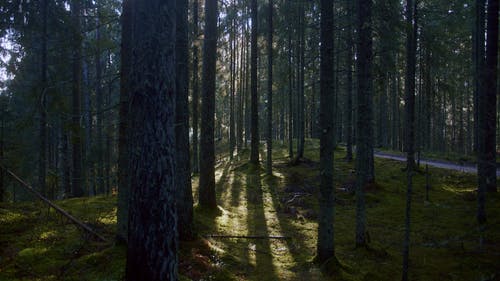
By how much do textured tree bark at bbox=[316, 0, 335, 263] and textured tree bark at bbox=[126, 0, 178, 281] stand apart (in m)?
4.44

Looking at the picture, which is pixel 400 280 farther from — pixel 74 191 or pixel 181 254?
pixel 74 191

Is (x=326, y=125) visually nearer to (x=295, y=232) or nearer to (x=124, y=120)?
(x=124, y=120)

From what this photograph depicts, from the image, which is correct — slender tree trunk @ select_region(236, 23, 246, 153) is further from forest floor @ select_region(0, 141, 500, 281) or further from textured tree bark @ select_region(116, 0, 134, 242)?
textured tree bark @ select_region(116, 0, 134, 242)

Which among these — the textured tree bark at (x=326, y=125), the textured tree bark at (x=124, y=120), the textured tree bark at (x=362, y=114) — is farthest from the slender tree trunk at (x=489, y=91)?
the textured tree bark at (x=124, y=120)

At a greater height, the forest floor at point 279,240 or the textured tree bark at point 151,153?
the textured tree bark at point 151,153

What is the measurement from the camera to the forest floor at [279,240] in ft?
21.3

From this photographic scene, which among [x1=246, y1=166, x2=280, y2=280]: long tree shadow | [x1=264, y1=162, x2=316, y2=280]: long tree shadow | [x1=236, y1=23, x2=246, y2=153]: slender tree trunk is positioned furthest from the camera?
[x1=236, y1=23, x2=246, y2=153]: slender tree trunk

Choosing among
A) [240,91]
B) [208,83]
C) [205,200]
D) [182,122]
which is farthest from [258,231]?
[240,91]

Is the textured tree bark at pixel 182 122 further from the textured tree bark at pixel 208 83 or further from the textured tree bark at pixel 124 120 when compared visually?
the textured tree bark at pixel 208 83

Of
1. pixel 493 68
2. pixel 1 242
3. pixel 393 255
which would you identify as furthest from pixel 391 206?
pixel 1 242

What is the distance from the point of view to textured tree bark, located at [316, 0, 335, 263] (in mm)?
7375

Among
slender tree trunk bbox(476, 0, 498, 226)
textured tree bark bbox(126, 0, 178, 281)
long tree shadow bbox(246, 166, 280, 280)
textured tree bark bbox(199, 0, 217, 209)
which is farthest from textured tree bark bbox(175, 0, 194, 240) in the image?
slender tree trunk bbox(476, 0, 498, 226)

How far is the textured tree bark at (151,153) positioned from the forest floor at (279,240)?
2.47 meters

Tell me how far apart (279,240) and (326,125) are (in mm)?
3952
